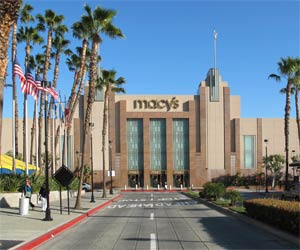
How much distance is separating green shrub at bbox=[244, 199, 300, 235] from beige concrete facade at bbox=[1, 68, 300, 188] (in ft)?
203

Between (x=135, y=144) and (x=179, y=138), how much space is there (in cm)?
754

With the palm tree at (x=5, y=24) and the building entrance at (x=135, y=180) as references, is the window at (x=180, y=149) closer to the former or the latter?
the building entrance at (x=135, y=180)

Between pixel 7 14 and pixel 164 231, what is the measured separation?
→ 29.0 feet

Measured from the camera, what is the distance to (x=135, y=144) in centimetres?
8244

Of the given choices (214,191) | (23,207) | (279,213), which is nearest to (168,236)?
(279,213)

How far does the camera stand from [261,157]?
272ft

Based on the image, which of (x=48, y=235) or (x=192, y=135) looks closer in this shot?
(x=48, y=235)

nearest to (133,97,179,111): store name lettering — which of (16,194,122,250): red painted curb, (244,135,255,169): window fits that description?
(244,135,255,169): window

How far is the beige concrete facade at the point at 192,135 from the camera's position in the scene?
8169 centimetres

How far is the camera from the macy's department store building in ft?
268

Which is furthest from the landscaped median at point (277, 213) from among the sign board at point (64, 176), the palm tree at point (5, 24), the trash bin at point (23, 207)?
the trash bin at point (23, 207)

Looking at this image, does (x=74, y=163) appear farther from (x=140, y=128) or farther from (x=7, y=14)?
(x=7, y=14)

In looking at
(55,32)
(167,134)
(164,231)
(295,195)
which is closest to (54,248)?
(164,231)

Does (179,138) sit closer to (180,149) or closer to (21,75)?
(180,149)
